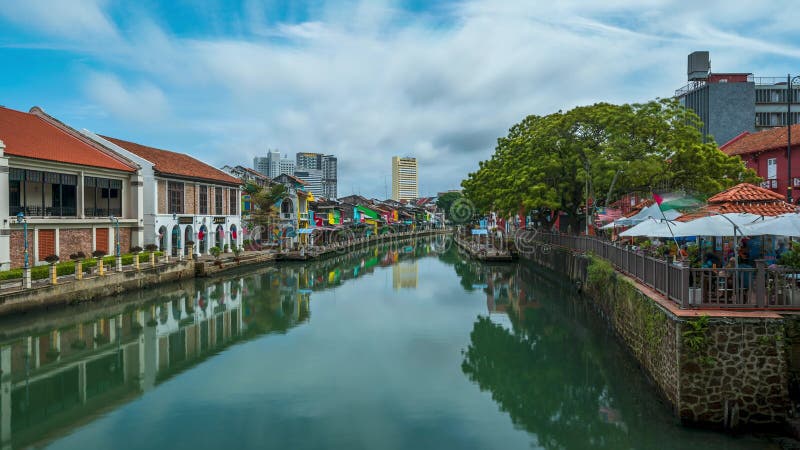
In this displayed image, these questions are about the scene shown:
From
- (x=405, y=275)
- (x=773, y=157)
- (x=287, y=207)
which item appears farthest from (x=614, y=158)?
(x=287, y=207)

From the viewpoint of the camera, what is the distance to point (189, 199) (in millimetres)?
35750

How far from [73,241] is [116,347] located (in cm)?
1338

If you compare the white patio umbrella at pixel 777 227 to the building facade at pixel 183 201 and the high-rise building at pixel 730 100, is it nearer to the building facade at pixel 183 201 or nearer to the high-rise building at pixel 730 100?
the building facade at pixel 183 201

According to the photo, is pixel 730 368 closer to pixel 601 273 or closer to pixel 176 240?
pixel 601 273

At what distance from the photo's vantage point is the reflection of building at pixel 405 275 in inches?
1216

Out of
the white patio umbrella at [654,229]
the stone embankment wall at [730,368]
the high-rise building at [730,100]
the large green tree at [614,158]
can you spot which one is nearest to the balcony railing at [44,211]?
the large green tree at [614,158]

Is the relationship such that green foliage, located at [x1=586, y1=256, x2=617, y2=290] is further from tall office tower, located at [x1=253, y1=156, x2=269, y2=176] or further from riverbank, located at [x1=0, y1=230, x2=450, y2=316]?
tall office tower, located at [x1=253, y1=156, x2=269, y2=176]

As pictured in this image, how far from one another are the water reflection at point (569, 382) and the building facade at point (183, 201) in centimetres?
2242

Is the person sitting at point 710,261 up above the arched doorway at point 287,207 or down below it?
below

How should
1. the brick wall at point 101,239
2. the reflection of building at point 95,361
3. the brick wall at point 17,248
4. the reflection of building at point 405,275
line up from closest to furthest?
the reflection of building at point 95,361 < the brick wall at point 17,248 < the brick wall at point 101,239 < the reflection of building at point 405,275

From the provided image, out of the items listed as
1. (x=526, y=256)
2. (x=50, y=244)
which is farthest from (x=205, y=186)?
(x=526, y=256)

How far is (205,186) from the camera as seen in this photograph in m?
37.5

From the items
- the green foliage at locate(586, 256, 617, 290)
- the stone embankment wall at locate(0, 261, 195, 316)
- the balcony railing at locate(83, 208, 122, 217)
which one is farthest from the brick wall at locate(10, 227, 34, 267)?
the green foliage at locate(586, 256, 617, 290)

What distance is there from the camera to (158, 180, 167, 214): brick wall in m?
32.5
